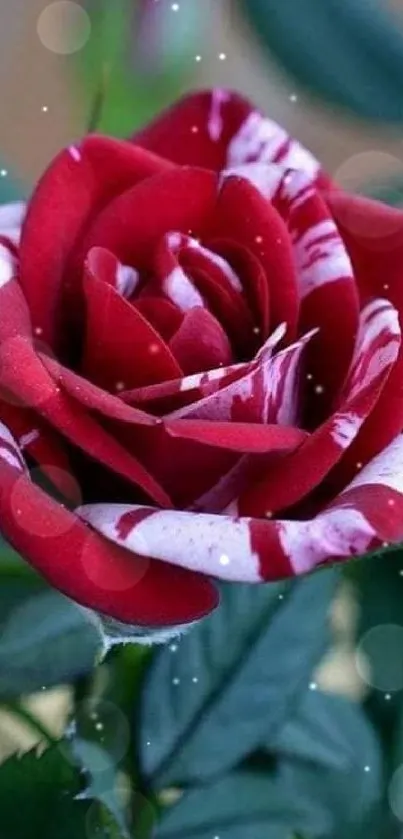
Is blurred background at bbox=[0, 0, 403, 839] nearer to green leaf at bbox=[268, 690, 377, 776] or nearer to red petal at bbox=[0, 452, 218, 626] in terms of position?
green leaf at bbox=[268, 690, 377, 776]

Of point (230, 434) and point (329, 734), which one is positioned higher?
point (230, 434)

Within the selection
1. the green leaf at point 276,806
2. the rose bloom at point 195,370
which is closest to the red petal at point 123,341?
the rose bloom at point 195,370

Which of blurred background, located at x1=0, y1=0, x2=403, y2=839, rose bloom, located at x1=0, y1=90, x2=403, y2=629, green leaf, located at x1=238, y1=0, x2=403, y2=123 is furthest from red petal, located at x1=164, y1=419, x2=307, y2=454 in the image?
green leaf, located at x1=238, y1=0, x2=403, y2=123

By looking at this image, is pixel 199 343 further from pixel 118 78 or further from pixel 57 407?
pixel 118 78

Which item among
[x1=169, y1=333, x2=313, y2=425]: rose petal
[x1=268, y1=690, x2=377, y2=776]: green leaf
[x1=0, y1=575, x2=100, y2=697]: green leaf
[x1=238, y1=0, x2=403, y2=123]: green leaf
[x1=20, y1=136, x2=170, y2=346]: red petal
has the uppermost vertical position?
[x1=20, y1=136, x2=170, y2=346]: red petal

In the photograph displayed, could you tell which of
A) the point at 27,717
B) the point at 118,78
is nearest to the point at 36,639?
the point at 27,717

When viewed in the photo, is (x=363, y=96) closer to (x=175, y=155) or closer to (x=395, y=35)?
(x=395, y=35)

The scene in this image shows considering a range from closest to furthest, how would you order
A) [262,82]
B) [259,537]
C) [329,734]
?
1. [259,537]
2. [329,734]
3. [262,82]
